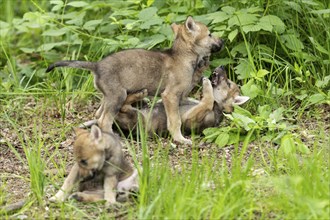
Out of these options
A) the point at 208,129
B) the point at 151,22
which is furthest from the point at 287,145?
the point at 151,22

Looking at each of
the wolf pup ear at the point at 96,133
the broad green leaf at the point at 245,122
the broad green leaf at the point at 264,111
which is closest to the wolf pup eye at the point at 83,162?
the wolf pup ear at the point at 96,133

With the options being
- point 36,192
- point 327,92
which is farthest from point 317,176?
point 327,92

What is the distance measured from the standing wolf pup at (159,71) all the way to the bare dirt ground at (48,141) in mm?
377

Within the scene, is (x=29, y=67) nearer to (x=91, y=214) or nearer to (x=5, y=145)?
(x=5, y=145)

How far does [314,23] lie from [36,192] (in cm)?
385

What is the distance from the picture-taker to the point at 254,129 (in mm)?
8031

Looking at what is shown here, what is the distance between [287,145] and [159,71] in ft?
5.30

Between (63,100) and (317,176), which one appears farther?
(63,100)

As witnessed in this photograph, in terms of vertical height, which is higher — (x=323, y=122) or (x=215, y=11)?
(x=215, y=11)

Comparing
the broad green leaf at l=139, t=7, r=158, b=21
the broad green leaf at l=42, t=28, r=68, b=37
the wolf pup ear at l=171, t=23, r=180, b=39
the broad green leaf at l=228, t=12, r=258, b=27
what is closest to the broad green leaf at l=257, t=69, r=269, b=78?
the broad green leaf at l=228, t=12, r=258, b=27

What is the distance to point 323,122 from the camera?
855 cm

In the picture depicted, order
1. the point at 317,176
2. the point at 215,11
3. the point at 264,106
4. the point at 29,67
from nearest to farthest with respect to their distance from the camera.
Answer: the point at 317,176 < the point at 264,106 < the point at 215,11 < the point at 29,67

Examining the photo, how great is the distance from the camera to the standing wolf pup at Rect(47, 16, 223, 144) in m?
8.06

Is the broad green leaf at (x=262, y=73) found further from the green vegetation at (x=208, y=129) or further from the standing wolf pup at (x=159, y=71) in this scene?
the standing wolf pup at (x=159, y=71)
